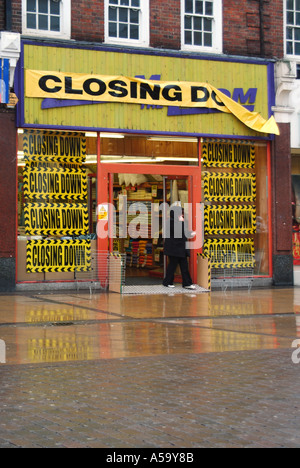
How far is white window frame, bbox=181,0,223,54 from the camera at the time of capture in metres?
19.2

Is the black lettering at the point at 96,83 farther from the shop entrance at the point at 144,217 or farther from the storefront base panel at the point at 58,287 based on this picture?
the storefront base panel at the point at 58,287

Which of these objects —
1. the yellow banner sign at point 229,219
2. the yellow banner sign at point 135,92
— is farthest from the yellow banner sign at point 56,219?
the yellow banner sign at point 229,219

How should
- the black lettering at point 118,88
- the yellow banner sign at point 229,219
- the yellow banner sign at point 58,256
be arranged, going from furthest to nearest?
the yellow banner sign at point 229,219
the black lettering at point 118,88
the yellow banner sign at point 58,256

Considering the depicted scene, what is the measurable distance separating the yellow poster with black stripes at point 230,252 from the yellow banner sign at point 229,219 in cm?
25

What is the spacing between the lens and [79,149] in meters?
18.1

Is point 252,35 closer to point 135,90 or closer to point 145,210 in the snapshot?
point 135,90

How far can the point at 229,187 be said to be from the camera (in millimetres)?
19453

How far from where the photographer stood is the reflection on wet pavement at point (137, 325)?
9.90 meters

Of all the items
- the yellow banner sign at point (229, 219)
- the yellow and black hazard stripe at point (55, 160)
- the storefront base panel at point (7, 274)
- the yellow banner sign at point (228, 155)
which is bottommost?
the storefront base panel at point (7, 274)

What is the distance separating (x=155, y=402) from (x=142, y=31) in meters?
13.4

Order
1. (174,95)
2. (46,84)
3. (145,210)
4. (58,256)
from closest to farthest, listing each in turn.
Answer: (46,84) → (58,256) → (174,95) → (145,210)

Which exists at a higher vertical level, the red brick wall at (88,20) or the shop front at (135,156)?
the red brick wall at (88,20)

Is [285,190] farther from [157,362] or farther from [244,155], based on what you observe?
[157,362]

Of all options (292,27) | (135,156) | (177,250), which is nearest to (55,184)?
(135,156)
